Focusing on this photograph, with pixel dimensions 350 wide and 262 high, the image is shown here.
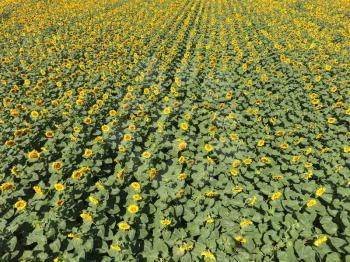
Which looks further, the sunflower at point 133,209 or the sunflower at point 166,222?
the sunflower at point 133,209

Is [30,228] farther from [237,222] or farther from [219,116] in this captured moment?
[219,116]

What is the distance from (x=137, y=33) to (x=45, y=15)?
17.9 ft

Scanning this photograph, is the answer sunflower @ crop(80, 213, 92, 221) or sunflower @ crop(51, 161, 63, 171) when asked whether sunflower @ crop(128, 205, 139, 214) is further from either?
sunflower @ crop(51, 161, 63, 171)

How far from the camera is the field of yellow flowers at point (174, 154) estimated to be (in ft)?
10.7

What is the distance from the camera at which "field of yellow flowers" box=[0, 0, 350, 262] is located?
3.25m

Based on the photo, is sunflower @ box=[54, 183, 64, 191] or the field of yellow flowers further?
sunflower @ box=[54, 183, 64, 191]

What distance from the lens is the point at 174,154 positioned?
4.65 metres

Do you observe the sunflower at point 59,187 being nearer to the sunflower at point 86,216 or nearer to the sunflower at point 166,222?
the sunflower at point 86,216

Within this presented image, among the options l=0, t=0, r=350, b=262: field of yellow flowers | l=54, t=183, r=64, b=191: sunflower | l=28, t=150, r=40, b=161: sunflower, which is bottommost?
l=0, t=0, r=350, b=262: field of yellow flowers

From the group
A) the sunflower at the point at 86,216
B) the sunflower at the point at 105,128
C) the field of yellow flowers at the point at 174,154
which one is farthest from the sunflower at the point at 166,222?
the sunflower at the point at 105,128

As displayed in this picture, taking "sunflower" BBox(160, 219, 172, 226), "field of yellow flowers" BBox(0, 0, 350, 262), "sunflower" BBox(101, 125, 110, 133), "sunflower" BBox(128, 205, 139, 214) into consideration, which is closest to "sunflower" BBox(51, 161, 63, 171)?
"field of yellow flowers" BBox(0, 0, 350, 262)

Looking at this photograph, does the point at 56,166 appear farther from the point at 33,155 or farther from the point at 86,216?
the point at 86,216

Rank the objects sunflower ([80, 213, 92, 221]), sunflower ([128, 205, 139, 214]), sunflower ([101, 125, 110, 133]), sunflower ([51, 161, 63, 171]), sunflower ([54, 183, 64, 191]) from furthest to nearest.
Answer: sunflower ([101, 125, 110, 133]) → sunflower ([51, 161, 63, 171]) → sunflower ([54, 183, 64, 191]) → sunflower ([128, 205, 139, 214]) → sunflower ([80, 213, 92, 221])

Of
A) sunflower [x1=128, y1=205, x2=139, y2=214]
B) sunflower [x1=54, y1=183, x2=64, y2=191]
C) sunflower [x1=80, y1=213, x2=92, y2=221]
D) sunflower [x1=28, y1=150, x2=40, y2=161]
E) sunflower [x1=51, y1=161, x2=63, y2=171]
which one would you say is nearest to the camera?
sunflower [x1=80, y1=213, x2=92, y2=221]
